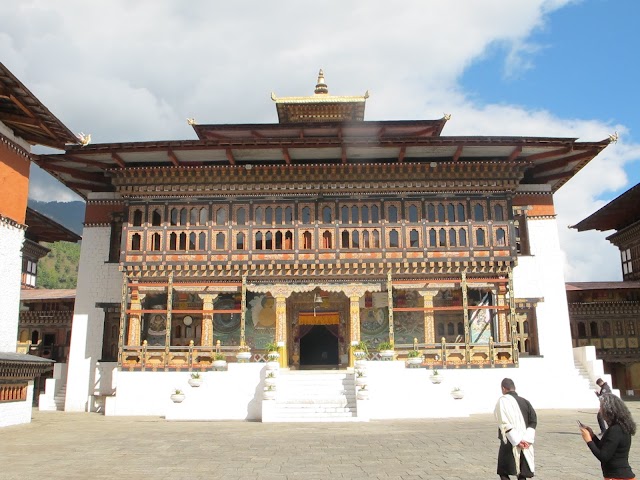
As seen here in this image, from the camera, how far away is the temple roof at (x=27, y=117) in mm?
13730

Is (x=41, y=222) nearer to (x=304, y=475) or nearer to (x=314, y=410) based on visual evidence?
(x=314, y=410)

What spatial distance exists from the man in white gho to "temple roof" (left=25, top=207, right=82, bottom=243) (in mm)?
22596

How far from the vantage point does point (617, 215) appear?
1020 inches

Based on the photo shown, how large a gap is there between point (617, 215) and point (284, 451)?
2199 centimetres

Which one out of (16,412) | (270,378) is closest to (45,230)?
(16,412)

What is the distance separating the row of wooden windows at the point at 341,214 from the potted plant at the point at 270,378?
19.6ft

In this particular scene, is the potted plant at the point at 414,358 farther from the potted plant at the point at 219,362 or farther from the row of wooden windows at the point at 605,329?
the row of wooden windows at the point at 605,329

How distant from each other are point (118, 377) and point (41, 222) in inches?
424

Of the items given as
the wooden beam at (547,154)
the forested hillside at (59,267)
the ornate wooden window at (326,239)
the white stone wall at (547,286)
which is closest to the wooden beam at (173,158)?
the ornate wooden window at (326,239)

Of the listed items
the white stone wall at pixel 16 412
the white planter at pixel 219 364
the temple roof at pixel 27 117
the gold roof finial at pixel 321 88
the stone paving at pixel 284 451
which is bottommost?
the stone paving at pixel 284 451

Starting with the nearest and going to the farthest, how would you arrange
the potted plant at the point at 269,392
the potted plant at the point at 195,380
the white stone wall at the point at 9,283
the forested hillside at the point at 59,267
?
the white stone wall at the point at 9,283
the potted plant at the point at 269,392
the potted plant at the point at 195,380
the forested hillside at the point at 59,267

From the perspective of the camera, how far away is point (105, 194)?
72.1 ft

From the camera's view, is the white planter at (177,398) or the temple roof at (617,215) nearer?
the white planter at (177,398)

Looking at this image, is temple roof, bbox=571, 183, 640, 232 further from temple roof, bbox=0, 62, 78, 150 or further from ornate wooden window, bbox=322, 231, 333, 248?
temple roof, bbox=0, 62, 78, 150
